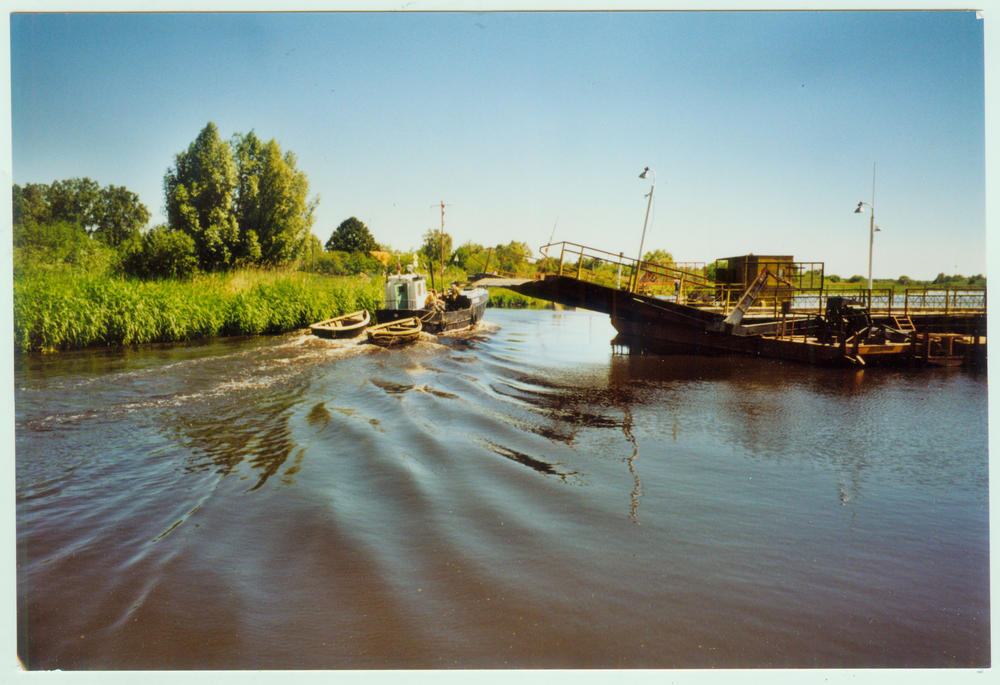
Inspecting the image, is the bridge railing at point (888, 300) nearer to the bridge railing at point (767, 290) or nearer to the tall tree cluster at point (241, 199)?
the bridge railing at point (767, 290)

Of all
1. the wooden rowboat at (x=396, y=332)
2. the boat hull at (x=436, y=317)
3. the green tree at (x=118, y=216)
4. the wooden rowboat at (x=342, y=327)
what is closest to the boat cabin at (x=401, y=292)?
the boat hull at (x=436, y=317)

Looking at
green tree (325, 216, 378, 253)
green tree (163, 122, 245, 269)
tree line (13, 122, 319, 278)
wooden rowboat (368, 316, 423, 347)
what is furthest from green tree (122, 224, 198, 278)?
green tree (325, 216, 378, 253)

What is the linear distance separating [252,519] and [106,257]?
2100 cm

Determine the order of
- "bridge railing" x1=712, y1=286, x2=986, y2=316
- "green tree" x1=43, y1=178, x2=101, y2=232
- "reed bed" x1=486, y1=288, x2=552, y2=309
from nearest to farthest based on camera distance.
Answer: "green tree" x1=43, y1=178, x2=101, y2=232
"bridge railing" x1=712, y1=286, x2=986, y2=316
"reed bed" x1=486, y1=288, x2=552, y2=309

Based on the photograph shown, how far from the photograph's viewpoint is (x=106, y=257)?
21141 millimetres

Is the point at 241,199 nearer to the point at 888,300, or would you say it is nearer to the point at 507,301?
the point at 507,301

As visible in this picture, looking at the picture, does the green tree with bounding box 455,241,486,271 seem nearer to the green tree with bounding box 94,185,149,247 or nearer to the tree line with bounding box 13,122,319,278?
the tree line with bounding box 13,122,319,278

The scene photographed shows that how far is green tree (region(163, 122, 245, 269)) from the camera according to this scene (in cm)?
2836

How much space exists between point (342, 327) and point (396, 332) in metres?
1.87

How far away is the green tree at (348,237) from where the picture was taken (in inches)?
2376

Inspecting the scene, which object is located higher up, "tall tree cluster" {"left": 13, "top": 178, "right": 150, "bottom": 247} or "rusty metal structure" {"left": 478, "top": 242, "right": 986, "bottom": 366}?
"tall tree cluster" {"left": 13, "top": 178, "right": 150, "bottom": 247}

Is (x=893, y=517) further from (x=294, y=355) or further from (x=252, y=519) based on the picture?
(x=294, y=355)

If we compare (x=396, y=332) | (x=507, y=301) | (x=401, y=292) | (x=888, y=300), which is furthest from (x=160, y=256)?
(x=888, y=300)

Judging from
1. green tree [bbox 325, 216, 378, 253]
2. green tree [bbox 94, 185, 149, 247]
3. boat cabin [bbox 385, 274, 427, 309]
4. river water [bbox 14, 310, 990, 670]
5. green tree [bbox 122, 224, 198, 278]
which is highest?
green tree [bbox 325, 216, 378, 253]
